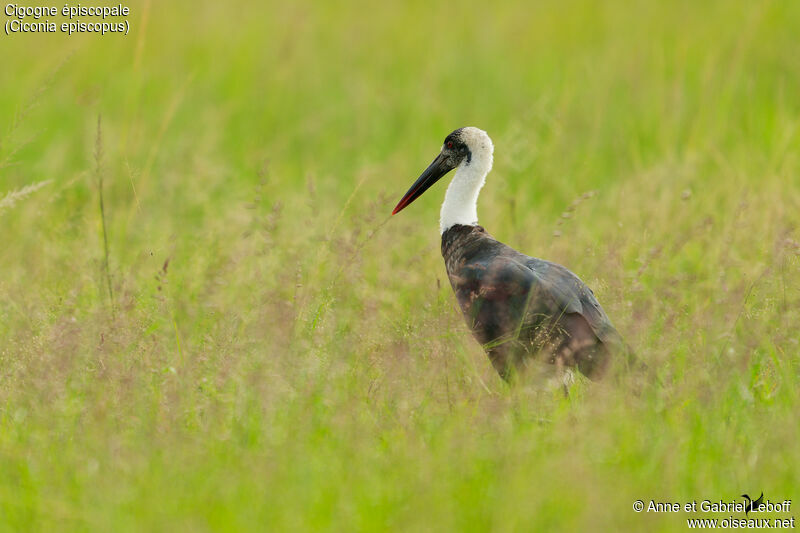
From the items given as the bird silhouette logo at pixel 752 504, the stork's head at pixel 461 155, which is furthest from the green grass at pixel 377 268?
the stork's head at pixel 461 155

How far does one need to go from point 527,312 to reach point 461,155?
1.16 m

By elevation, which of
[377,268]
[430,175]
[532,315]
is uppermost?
[430,175]

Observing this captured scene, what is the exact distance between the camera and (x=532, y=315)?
Answer: 396 cm

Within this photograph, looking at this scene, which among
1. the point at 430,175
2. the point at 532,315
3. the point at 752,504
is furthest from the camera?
the point at 430,175

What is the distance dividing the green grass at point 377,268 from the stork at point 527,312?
0.10 metres

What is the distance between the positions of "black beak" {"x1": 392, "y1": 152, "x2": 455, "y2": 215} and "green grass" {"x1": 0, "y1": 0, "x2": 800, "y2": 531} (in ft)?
0.50

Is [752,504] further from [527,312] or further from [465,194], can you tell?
[465,194]

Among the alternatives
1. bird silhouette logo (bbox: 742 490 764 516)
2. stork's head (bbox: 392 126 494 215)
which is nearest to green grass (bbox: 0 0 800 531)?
bird silhouette logo (bbox: 742 490 764 516)

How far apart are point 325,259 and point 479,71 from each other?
165 inches

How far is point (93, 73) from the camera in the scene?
8.20 metres

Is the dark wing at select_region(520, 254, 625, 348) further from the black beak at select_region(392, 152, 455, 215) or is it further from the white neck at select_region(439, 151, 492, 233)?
the black beak at select_region(392, 152, 455, 215)

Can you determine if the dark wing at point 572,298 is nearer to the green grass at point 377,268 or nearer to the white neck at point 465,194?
the green grass at point 377,268

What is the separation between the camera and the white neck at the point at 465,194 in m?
4.68

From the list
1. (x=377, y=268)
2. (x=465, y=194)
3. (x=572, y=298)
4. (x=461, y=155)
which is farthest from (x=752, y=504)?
(x=377, y=268)
